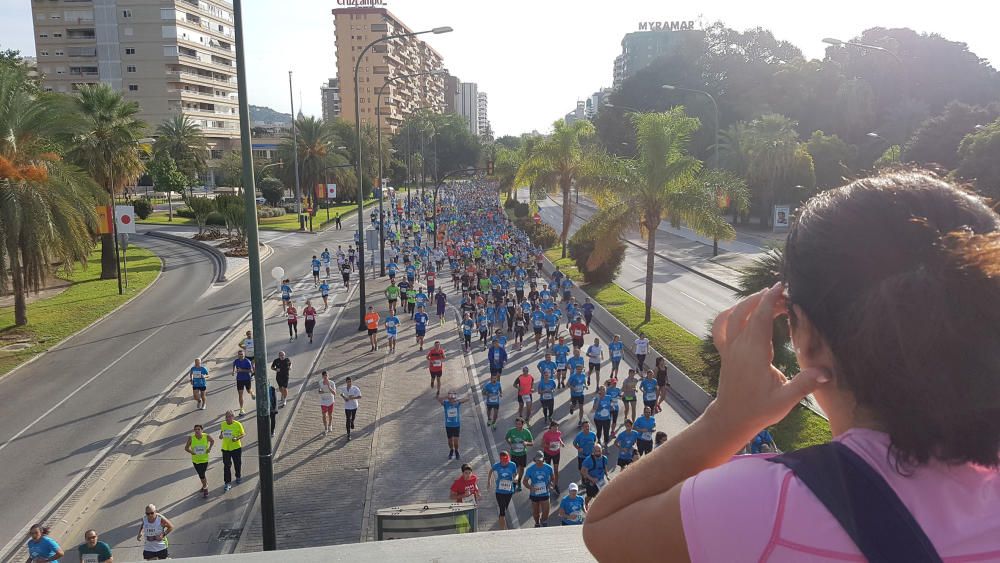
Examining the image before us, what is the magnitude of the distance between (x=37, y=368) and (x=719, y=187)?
70.6 ft

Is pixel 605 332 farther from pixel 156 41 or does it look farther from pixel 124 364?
pixel 156 41

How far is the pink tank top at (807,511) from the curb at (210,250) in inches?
1394

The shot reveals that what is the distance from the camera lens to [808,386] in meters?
1.11

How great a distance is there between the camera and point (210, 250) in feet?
140

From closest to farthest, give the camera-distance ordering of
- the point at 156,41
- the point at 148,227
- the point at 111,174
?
the point at 111,174
the point at 148,227
the point at 156,41

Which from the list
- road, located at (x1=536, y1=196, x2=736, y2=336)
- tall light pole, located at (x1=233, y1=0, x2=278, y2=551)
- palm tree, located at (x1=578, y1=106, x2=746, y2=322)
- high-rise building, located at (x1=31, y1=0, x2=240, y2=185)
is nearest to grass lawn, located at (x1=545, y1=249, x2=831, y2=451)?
road, located at (x1=536, y1=196, x2=736, y2=336)

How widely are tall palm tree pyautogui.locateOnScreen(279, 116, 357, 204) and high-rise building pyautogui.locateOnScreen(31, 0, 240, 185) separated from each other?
2525 centimetres

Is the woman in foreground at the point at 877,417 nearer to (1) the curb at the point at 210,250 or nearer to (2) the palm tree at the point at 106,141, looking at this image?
(2) the palm tree at the point at 106,141

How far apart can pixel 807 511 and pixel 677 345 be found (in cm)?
1969

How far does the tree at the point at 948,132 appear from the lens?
38875 mm

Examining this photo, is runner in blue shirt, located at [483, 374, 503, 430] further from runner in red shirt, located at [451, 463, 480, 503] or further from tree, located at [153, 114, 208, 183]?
tree, located at [153, 114, 208, 183]

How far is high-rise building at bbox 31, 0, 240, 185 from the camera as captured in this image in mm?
79438

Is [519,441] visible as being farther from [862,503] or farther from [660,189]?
[660,189]

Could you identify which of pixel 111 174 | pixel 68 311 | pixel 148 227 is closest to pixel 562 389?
pixel 68 311
